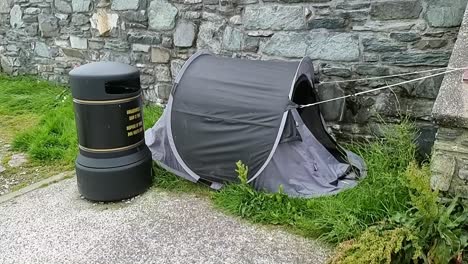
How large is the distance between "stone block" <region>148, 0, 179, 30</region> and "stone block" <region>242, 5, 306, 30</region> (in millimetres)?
1047

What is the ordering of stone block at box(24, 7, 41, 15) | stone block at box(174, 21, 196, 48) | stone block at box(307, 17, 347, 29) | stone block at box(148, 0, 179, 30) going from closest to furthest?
stone block at box(307, 17, 347, 29)
stone block at box(174, 21, 196, 48)
stone block at box(148, 0, 179, 30)
stone block at box(24, 7, 41, 15)

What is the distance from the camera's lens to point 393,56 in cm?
392

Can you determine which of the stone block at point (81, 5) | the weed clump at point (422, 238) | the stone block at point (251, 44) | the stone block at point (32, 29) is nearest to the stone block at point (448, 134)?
the weed clump at point (422, 238)

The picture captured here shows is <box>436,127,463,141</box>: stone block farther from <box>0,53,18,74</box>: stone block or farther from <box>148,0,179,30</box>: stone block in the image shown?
<box>0,53,18,74</box>: stone block

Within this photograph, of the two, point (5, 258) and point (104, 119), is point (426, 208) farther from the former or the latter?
point (5, 258)

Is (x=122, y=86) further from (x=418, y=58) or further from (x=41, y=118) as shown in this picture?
(x=41, y=118)

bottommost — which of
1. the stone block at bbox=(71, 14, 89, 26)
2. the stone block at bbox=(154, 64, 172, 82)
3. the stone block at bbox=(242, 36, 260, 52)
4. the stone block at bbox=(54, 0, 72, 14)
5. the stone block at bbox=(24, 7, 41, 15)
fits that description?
the stone block at bbox=(154, 64, 172, 82)

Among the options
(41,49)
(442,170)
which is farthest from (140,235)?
(41,49)

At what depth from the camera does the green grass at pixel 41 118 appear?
15.4 ft

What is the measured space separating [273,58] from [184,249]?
7.87 ft

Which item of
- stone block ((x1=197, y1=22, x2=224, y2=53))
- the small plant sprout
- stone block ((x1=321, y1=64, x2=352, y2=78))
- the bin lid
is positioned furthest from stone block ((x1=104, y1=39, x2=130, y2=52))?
the small plant sprout

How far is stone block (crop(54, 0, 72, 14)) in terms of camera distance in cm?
652

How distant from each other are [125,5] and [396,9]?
3453 millimetres

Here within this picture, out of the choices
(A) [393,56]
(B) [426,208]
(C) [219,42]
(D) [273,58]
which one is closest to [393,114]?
(A) [393,56]
